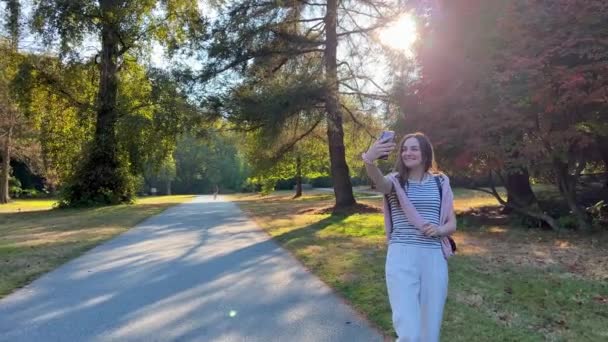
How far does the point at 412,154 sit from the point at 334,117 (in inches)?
524

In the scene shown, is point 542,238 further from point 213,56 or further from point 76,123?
point 76,123

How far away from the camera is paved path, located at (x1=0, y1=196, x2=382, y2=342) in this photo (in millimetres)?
4602

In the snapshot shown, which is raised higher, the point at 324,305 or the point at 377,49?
the point at 377,49

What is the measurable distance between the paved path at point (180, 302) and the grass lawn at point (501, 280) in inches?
18.3

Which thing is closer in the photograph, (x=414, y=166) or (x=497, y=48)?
(x=414, y=166)

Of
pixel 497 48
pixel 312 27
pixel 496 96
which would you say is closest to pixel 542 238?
pixel 496 96

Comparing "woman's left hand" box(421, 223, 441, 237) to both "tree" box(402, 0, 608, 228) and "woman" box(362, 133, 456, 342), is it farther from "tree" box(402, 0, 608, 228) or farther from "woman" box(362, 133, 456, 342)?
"tree" box(402, 0, 608, 228)

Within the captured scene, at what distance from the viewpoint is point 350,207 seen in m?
19.1

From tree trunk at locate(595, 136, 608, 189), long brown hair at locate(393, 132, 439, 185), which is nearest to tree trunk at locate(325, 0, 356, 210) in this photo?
tree trunk at locate(595, 136, 608, 189)

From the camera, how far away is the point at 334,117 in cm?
1645

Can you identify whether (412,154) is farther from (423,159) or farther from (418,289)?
(418,289)

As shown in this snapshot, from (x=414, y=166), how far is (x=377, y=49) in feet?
50.8

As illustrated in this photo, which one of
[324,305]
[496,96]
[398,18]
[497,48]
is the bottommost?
[324,305]

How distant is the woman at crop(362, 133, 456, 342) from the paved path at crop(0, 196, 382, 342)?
141 cm
